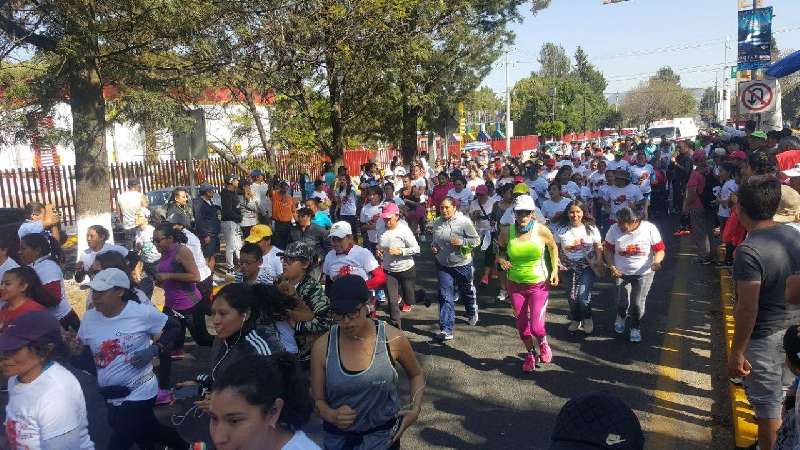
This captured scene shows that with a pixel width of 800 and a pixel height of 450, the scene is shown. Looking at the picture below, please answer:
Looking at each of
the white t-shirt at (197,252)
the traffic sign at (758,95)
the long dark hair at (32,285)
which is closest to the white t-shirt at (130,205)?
the white t-shirt at (197,252)

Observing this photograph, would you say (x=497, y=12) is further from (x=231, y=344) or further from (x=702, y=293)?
(x=231, y=344)

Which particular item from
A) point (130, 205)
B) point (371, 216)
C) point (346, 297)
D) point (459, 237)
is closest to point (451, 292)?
point (459, 237)

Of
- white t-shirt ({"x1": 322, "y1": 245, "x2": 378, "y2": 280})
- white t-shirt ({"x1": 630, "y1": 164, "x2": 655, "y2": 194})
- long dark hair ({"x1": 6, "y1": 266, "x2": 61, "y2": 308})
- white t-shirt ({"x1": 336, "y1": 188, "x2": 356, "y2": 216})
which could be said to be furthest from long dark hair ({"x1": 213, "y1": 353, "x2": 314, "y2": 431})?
white t-shirt ({"x1": 630, "y1": 164, "x2": 655, "y2": 194})

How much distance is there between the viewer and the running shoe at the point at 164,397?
593 centimetres

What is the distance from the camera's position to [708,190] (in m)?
10.6

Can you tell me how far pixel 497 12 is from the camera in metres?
20.2

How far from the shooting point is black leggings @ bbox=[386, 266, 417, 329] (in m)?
7.42

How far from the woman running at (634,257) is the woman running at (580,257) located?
29 centimetres

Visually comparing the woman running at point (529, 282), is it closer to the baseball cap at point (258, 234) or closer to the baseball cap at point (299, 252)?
the baseball cap at point (299, 252)

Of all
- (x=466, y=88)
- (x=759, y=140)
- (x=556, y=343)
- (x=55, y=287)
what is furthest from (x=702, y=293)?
(x=466, y=88)

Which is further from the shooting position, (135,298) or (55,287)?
(55,287)

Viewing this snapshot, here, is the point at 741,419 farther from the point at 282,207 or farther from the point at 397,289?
the point at 282,207

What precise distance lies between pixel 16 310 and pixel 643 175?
1168 cm

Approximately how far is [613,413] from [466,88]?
20.4 meters
